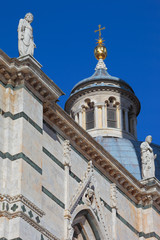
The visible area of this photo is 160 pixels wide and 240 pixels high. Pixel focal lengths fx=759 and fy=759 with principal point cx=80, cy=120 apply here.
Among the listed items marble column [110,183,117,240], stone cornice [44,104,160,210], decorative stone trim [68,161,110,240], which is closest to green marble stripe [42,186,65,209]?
decorative stone trim [68,161,110,240]

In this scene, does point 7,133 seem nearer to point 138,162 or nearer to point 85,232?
point 85,232

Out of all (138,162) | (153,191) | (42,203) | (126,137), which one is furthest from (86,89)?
(42,203)

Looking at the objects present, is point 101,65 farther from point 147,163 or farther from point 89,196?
point 89,196

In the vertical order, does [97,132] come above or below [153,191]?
above

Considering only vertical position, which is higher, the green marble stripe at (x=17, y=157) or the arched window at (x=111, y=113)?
the arched window at (x=111, y=113)

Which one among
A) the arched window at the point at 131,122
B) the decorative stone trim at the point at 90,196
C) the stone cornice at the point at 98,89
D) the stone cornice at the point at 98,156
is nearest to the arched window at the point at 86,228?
the decorative stone trim at the point at 90,196

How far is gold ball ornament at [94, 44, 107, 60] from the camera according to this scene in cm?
3331

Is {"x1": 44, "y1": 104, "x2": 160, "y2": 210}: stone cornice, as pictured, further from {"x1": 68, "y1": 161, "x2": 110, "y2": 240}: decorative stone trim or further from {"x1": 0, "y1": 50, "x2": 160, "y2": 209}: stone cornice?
{"x1": 68, "y1": 161, "x2": 110, "y2": 240}: decorative stone trim

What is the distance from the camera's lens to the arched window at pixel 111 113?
30.7 m

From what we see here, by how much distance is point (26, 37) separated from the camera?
17.9 m

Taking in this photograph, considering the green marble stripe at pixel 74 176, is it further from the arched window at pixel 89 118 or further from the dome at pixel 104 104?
the arched window at pixel 89 118

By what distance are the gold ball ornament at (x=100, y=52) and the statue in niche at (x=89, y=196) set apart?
48.6 ft

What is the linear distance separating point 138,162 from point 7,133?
1107 cm

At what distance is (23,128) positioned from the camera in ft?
54.0
